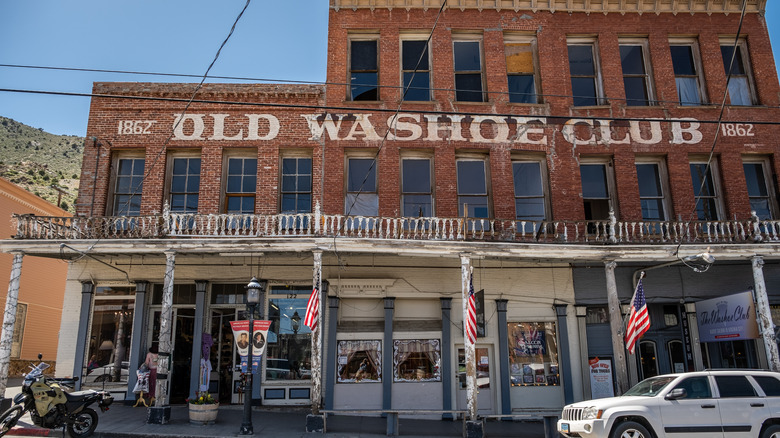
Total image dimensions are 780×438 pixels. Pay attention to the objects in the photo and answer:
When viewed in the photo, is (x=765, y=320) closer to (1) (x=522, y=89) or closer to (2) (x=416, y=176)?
(1) (x=522, y=89)

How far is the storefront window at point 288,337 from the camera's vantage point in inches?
637

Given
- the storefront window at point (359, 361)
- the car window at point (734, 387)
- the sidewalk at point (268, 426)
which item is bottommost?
the sidewalk at point (268, 426)

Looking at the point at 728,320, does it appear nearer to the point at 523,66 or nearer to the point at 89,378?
the point at 523,66

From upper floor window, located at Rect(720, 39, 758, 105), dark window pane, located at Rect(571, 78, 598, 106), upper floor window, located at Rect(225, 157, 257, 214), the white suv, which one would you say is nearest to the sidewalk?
the white suv

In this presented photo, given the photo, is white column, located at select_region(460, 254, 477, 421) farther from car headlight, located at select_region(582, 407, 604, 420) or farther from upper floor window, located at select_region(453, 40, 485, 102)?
upper floor window, located at select_region(453, 40, 485, 102)

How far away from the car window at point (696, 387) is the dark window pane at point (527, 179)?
7798 millimetres

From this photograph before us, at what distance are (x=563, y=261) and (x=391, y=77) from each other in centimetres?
764

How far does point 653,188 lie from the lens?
57.3ft

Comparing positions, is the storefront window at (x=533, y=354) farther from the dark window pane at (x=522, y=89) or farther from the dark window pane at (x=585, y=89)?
the dark window pane at (x=585, y=89)

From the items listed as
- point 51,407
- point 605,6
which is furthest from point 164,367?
point 605,6

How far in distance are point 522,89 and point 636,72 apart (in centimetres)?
391

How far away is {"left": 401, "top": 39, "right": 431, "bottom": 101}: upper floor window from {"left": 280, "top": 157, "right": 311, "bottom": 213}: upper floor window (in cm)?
382

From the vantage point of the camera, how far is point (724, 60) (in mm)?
18516

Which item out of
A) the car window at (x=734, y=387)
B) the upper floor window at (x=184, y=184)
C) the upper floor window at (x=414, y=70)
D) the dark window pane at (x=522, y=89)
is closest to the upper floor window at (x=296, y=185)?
the upper floor window at (x=184, y=184)
